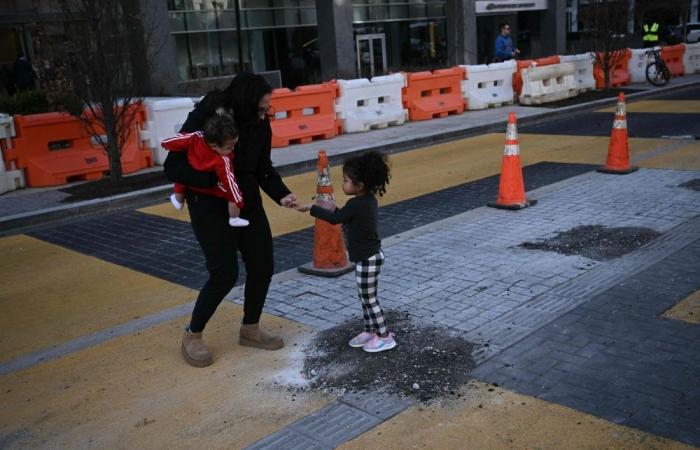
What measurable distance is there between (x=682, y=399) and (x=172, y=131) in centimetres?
1054

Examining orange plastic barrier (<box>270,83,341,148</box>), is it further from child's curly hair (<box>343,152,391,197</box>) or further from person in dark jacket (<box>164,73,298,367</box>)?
child's curly hair (<box>343,152,391,197</box>)

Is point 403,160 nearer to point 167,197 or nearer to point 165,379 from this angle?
point 167,197

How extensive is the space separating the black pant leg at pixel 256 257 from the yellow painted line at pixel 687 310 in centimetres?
279

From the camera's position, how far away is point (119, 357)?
16.1 feet

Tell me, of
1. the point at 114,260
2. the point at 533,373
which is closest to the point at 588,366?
the point at 533,373

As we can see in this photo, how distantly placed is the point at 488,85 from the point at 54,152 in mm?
11248

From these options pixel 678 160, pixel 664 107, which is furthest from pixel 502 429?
pixel 664 107

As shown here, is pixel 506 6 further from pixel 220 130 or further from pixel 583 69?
pixel 220 130

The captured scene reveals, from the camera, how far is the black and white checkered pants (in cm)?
451

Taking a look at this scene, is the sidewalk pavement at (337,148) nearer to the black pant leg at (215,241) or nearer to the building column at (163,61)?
the black pant leg at (215,241)

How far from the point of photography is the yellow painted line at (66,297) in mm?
5527

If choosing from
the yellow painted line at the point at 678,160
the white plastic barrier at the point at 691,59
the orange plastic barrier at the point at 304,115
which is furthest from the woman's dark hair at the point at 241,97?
the white plastic barrier at the point at 691,59

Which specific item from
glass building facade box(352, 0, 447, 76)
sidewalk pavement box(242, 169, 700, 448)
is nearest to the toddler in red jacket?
sidewalk pavement box(242, 169, 700, 448)

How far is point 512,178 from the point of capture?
27.1 feet
